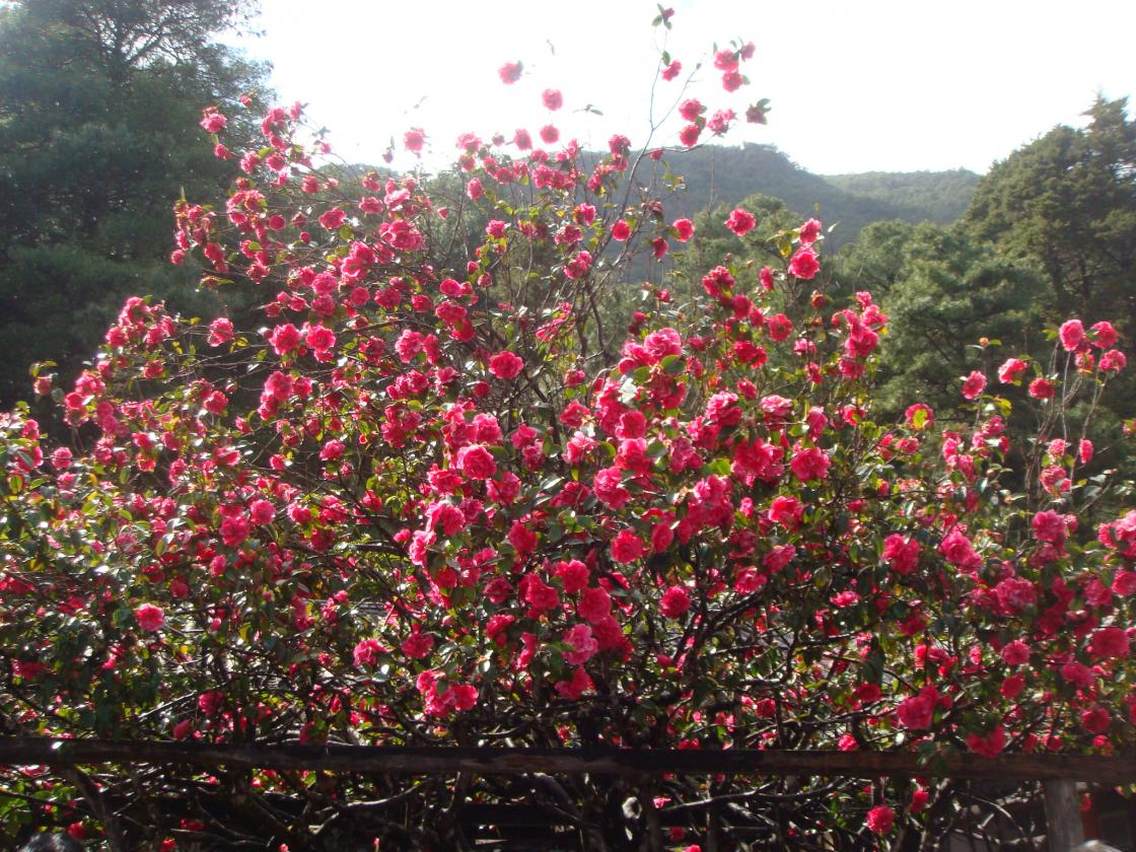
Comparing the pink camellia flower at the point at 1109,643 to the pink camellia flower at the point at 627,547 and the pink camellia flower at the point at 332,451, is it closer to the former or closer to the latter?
the pink camellia flower at the point at 627,547

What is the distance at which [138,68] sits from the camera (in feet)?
49.7

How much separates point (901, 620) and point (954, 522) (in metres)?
0.29

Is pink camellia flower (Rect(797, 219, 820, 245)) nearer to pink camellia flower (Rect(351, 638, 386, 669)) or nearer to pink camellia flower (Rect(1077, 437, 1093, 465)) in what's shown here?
pink camellia flower (Rect(1077, 437, 1093, 465))

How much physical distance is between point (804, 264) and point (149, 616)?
197 centimetres

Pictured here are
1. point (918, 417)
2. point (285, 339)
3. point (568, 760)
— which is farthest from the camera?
point (285, 339)

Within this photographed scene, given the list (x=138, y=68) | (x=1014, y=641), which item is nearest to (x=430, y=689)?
(x=1014, y=641)

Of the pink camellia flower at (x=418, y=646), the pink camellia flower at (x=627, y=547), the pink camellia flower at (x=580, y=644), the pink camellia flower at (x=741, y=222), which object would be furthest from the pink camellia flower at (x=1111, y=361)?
the pink camellia flower at (x=418, y=646)

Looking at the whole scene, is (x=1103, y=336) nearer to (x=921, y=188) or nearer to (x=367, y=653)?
(x=367, y=653)

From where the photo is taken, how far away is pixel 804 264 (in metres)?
2.64

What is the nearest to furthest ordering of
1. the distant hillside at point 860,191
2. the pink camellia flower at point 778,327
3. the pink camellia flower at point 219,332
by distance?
the pink camellia flower at point 778,327 < the pink camellia flower at point 219,332 < the distant hillside at point 860,191

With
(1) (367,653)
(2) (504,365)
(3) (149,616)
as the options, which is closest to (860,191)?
(2) (504,365)

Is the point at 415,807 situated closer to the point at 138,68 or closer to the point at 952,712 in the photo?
the point at 952,712

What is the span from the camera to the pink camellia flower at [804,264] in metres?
2.63

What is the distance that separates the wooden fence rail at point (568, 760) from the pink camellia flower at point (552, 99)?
2446 millimetres
